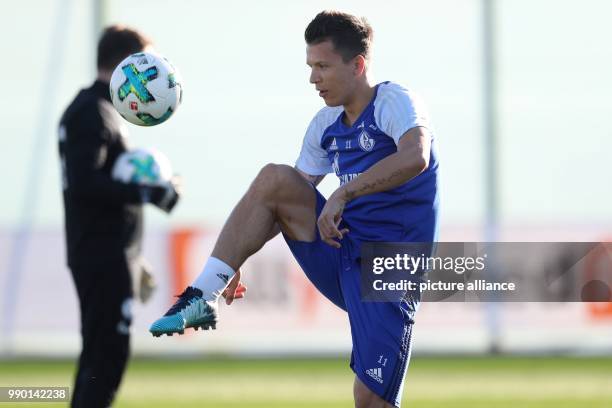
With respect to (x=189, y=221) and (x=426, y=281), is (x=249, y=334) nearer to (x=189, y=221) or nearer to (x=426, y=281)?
(x=189, y=221)

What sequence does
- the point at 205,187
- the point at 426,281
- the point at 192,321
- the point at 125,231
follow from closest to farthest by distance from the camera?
the point at 192,321
the point at 426,281
the point at 125,231
the point at 205,187

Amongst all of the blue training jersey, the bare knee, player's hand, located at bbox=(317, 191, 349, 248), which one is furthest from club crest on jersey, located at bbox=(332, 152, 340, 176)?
the bare knee

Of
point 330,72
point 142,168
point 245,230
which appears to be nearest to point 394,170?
point 330,72

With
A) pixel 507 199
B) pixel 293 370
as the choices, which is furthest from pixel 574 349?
pixel 293 370

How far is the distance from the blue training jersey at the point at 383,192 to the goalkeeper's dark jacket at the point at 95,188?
1152 mm

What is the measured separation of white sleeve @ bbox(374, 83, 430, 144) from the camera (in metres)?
A: 6.51

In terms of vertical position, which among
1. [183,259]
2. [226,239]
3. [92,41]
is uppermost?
[92,41]

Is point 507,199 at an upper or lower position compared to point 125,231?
upper

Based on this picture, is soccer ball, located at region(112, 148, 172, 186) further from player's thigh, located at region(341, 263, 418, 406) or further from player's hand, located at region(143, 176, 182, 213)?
player's thigh, located at region(341, 263, 418, 406)

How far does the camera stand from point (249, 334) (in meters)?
15.1

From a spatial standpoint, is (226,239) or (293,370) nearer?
(226,239)

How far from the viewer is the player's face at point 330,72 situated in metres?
6.64

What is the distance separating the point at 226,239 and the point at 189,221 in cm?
979

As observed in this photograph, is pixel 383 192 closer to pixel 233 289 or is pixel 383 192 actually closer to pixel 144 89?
pixel 233 289
